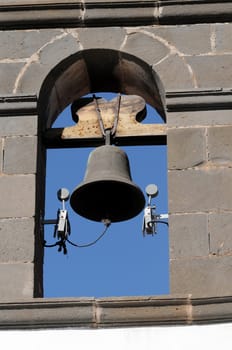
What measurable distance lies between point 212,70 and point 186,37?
0.29m

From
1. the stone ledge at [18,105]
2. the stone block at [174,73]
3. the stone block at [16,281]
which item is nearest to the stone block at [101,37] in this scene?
the stone block at [174,73]

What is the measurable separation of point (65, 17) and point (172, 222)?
159cm

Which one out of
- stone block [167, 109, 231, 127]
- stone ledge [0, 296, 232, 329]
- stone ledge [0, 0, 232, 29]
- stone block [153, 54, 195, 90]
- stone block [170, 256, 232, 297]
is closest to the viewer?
stone ledge [0, 296, 232, 329]

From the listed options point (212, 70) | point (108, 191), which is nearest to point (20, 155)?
point (108, 191)

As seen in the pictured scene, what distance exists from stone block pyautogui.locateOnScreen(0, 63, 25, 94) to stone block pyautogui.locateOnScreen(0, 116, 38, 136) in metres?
0.22

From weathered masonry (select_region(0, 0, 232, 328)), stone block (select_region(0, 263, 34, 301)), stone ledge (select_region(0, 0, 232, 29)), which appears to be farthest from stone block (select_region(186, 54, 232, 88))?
stone block (select_region(0, 263, 34, 301))

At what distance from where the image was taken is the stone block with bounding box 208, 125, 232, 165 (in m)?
10.4

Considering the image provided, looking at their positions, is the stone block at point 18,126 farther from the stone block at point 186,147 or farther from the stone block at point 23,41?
the stone block at point 186,147

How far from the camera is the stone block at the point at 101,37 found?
10.9m

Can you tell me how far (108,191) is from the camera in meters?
10.6

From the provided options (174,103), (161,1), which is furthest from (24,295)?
(161,1)

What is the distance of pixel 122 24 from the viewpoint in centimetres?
1099

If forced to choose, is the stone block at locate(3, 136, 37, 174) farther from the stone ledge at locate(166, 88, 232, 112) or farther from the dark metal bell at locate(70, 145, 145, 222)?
the stone ledge at locate(166, 88, 232, 112)

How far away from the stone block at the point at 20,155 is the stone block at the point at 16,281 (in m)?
0.63
